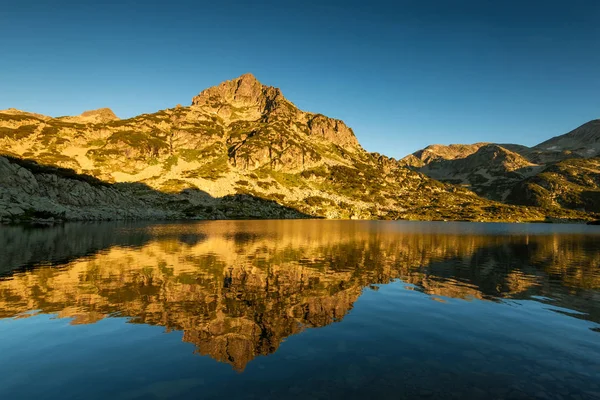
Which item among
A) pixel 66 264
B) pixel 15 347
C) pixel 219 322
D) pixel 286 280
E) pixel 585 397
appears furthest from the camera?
pixel 66 264

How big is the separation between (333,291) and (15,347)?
88.5 feet

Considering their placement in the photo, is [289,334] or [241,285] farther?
[241,285]

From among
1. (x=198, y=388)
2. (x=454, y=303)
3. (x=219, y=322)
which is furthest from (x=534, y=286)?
(x=198, y=388)

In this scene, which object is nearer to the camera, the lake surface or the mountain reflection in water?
the lake surface

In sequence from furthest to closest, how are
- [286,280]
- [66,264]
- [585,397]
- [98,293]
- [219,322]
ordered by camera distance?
1. [66,264]
2. [286,280]
3. [98,293]
4. [219,322]
5. [585,397]

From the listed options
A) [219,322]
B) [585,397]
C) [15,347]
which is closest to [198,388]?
[219,322]

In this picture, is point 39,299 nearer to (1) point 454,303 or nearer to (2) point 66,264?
(2) point 66,264

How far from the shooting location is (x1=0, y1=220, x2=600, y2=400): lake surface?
15750mm

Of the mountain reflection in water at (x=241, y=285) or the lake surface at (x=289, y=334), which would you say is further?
the mountain reflection in water at (x=241, y=285)

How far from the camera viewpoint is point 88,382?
15.9m

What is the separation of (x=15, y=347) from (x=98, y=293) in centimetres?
1322

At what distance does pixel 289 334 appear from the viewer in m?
22.7

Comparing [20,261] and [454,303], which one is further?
[20,261]

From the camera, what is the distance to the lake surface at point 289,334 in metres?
15.8
